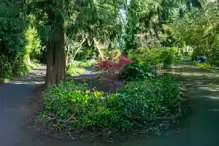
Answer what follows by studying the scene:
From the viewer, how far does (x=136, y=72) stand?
11586mm

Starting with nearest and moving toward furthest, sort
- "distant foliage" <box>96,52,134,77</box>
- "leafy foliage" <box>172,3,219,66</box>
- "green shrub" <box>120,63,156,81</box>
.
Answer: "distant foliage" <box>96,52,134,77</box>
"green shrub" <box>120,63,156,81</box>
"leafy foliage" <box>172,3,219,66</box>

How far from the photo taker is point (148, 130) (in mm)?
5910

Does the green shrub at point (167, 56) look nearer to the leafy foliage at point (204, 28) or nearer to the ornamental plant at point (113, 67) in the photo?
the leafy foliage at point (204, 28)

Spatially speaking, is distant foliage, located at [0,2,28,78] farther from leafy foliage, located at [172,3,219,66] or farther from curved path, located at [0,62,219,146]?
leafy foliage, located at [172,3,219,66]

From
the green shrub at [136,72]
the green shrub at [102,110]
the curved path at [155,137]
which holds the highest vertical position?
the green shrub at [136,72]

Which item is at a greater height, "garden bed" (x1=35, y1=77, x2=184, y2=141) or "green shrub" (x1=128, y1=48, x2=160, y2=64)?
"green shrub" (x1=128, y1=48, x2=160, y2=64)

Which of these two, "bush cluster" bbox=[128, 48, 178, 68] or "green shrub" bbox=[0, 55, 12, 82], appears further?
"bush cluster" bbox=[128, 48, 178, 68]

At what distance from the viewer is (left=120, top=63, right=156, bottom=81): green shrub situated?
11452 millimetres

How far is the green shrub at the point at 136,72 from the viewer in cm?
1145

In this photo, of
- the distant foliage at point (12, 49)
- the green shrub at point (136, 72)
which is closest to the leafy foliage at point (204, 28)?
the green shrub at point (136, 72)

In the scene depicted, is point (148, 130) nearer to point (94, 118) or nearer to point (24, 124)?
point (94, 118)

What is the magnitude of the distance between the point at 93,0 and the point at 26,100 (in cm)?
438

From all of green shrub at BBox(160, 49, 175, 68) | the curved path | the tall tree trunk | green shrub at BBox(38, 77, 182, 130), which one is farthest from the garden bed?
green shrub at BBox(160, 49, 175, 68)

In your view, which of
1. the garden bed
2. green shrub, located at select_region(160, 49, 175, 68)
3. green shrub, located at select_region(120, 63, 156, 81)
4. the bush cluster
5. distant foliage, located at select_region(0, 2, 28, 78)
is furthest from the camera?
the bush cluster
